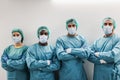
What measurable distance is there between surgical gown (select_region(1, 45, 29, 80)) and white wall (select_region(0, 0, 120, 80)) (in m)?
0.30

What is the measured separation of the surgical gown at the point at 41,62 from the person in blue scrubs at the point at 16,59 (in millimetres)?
153

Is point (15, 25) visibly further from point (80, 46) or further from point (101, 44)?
point (101, 44)

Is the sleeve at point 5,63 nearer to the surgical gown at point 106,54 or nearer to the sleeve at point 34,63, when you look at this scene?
the sleeve at point 34,63

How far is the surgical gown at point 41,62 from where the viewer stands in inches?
117

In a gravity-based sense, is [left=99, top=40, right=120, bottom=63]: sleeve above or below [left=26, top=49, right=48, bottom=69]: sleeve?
above

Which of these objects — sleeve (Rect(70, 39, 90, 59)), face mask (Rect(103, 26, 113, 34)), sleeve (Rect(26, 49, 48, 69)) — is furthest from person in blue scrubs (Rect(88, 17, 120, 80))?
sleeve (Rect(26, 49, 48, 69))

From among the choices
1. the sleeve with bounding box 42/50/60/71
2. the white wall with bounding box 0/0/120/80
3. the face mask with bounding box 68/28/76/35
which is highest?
the white wall with bounding box 0/0/120/80

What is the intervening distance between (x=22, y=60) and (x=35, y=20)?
688 mm

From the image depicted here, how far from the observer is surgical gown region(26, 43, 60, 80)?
2.98 m

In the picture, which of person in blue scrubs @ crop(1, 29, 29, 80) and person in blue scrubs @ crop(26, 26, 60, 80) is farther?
person in blue scrubs @ crop(1, 29, 29, 80)

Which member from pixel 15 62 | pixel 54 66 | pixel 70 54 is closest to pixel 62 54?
pixel 70 54

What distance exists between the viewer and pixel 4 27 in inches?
140

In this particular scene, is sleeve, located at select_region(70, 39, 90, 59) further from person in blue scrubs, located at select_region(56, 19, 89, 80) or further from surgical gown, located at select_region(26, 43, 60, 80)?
surgical gown, located at select_region(26, 43, 60, 80)

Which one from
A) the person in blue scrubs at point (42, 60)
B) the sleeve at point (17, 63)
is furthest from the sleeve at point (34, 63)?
the sleeve at point (17, 63)
